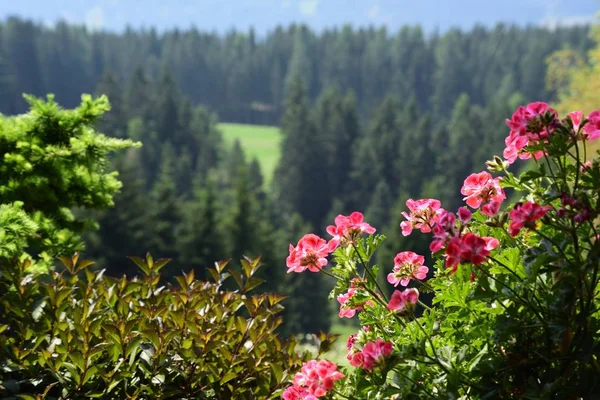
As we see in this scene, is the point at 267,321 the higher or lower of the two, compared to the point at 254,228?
higher

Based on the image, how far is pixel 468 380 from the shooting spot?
1606mm

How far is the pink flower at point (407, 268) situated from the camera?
1933mm

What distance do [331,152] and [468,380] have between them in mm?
73696

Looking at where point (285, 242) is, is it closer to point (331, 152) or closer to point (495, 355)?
point (331, 152)

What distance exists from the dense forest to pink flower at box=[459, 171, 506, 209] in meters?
2.10

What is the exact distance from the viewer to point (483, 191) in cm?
187

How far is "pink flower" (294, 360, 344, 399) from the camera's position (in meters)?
1.61

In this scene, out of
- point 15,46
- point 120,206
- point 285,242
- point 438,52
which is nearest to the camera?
point 120,206

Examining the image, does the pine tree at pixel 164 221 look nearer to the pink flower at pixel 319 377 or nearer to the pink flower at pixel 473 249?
the pink flower at pixel 319 377

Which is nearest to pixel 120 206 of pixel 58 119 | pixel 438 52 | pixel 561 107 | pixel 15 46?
pixel 561 107

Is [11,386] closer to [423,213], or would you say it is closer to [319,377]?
[319,377]

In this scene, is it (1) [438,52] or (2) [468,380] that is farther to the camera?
(1) [438,52]

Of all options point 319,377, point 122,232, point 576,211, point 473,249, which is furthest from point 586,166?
point 122,232

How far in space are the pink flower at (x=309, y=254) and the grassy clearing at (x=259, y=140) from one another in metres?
73.7
